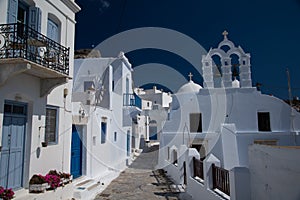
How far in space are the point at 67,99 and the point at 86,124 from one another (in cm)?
228

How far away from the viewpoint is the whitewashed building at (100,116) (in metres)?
10.4

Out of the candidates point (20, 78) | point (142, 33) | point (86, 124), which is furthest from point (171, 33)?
point (20, 78)

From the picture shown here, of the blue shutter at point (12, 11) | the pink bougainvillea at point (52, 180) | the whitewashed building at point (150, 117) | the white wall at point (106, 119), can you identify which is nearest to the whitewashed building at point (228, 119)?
the whitewashed building at point (150, 117)

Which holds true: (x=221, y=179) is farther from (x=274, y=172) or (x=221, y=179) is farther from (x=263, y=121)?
(x=263, y=121)

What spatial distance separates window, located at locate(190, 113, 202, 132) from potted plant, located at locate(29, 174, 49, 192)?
1299cm

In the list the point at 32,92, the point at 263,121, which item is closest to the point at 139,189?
the point at 32,92

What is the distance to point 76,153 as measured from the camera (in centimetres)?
Result: 1006

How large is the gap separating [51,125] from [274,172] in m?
6.58

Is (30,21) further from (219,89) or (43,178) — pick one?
(219,89)

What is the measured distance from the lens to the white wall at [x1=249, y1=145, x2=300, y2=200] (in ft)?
11.7

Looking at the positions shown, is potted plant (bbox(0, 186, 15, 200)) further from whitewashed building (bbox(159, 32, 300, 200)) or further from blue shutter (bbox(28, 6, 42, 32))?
whitewashed building (bbox(159, 32, 300, 200))

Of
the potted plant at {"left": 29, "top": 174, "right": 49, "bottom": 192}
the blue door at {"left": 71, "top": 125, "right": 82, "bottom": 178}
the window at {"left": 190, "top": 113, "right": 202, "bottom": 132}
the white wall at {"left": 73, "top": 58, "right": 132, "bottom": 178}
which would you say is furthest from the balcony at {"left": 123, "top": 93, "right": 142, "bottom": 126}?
the potted plant at {"left": 29, "top": 174, "right": 49, "bottom": 192}

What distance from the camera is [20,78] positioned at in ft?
20.7

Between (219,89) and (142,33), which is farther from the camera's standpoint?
(219,89)
